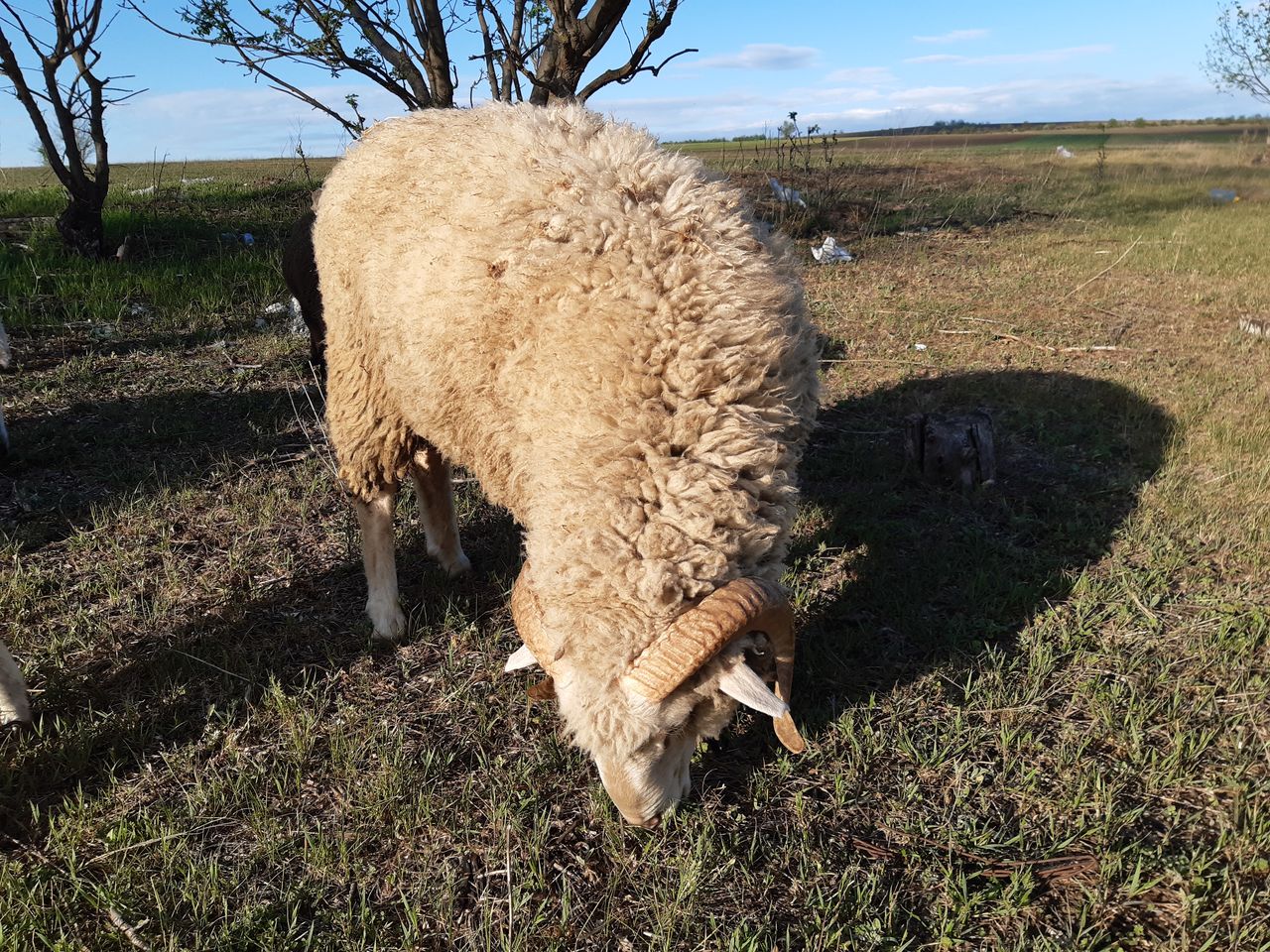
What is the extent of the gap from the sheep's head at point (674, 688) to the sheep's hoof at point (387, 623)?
1225mm

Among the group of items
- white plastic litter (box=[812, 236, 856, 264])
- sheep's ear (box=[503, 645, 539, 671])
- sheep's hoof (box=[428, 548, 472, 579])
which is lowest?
sheep's hoof (box=[428, 548, 472, 579])

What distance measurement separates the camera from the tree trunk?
8.59 m

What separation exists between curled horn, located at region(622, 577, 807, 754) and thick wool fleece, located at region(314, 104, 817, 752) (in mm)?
71

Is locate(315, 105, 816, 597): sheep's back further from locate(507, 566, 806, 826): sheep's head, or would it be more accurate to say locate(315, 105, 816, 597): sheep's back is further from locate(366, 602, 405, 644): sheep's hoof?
locate(366, 602, 405, 644): sheep's hoof

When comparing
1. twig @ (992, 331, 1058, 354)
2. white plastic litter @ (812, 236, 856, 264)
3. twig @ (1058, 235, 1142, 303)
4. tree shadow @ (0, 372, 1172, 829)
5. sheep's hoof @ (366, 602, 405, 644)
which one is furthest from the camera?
white plastic litter @ (812, 236, 856, 264)

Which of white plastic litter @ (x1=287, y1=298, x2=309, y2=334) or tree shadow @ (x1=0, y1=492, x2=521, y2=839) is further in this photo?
white plastic litter @ (x1=287, y1=298, x2=309, y2=334)

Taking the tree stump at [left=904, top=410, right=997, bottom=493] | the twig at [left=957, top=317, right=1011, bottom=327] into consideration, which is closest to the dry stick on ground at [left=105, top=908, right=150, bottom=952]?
the tree stump at [left=904, top=410, right=997, bottom=493]

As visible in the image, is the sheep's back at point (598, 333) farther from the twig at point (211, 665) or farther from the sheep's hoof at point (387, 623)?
the twig at point (211, 665)

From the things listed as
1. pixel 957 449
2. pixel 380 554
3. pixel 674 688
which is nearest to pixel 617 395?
pixel 674 688

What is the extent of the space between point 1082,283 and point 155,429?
9.53 m

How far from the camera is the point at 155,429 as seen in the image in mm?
5516

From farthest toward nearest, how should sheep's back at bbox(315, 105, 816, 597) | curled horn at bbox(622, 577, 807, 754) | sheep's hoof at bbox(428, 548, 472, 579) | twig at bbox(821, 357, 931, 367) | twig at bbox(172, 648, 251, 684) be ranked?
twig at bbox(821, 357, 931, 367) → sheep's hoof at bbox(428, 548, 472, 579) → twig at bbox(172, 648, 251, 684) → sheep's back at bbox(315, 105, 816, 597) → curled horn at bbox(622, 577, 807, 754)

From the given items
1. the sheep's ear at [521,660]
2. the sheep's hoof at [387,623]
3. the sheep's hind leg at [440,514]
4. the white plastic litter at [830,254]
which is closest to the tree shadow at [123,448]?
the sheep's hind leg at [440,514]

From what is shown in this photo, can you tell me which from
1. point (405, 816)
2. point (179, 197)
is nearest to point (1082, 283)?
point (405, 816)
